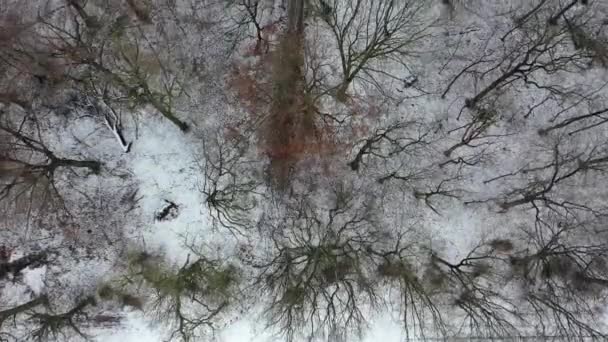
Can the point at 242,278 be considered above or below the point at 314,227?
below

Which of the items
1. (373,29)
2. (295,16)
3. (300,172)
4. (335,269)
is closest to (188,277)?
(335,269)

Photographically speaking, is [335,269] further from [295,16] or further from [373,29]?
[295,16]

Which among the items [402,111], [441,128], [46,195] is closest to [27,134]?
[46,195]

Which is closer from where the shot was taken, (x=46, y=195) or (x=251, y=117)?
(x=46, y=195)

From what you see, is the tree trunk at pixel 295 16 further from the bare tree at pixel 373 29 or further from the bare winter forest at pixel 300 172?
the bare tree at pixel 373 29

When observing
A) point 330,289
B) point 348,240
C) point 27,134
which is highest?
point 27,134

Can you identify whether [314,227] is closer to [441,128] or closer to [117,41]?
[441,128]

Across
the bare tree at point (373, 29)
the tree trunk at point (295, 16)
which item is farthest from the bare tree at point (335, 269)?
the tree trunk at point (295, 16)

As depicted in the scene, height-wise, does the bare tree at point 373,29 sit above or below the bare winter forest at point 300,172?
above
